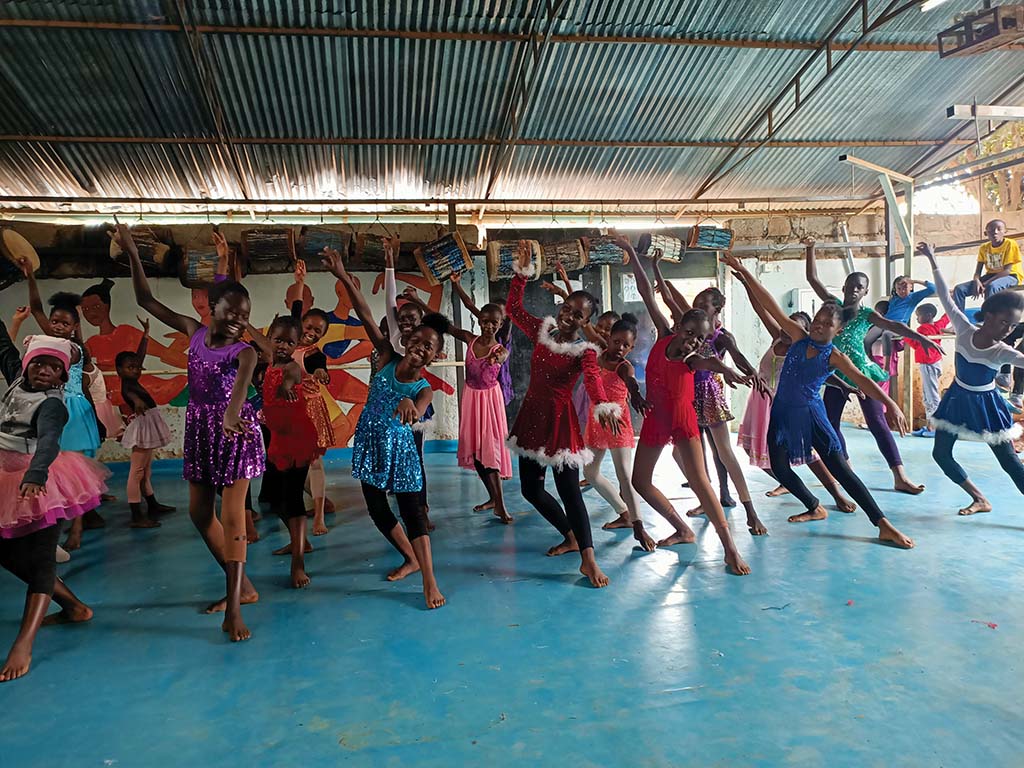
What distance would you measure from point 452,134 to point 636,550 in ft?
17.9

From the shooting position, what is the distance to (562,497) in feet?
12.3

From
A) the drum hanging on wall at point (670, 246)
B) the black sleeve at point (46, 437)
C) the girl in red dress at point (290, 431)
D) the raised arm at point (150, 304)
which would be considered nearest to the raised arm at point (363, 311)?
the girl in red dress at point (290, 431)

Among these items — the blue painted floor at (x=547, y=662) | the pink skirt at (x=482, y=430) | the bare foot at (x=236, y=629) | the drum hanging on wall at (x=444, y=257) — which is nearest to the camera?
the blue painted floor at (x=547, y=662)

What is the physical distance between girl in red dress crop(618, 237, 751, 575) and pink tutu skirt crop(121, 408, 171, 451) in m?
3.71

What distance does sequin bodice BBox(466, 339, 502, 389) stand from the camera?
201 inches

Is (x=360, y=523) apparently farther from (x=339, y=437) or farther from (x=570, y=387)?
(x=339, y=437)

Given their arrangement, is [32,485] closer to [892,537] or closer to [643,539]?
[643,539]

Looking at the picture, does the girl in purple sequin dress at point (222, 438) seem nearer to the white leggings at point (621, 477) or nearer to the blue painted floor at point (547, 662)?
the blue painted floor at point (547, 662)

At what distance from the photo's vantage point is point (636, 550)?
4156mm

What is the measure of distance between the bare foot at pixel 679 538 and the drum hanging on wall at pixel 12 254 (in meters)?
5.12

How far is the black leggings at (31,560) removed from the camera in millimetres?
2799

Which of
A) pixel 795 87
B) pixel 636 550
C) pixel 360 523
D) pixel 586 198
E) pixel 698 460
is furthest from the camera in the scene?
pixel 586 198

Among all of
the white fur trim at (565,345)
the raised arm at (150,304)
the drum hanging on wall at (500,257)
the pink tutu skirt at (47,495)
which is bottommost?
the pink tutu skirt at (47,495)

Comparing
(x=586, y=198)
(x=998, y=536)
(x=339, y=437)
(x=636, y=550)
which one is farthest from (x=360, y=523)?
(x=586, y=198)
